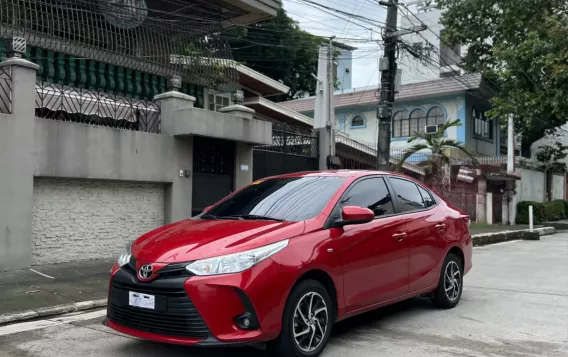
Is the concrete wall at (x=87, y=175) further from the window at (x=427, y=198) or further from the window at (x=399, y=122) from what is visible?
the window at (x=399, y=122)

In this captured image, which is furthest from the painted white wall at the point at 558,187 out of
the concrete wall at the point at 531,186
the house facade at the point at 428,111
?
the house facade at the point at 428,111

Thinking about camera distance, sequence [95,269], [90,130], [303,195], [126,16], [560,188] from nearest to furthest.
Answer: [303,195], [95,269], [90,130], [126,16], [560,188]

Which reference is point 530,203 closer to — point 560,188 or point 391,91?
point 560,188

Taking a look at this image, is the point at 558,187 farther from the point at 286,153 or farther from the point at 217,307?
the point at 217,307

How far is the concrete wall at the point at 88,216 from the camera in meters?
9.52

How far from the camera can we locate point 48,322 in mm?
6066

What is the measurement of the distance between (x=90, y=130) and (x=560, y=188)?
90.0ft

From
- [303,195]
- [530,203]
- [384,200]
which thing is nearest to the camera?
[303,195]

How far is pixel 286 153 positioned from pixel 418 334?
378 inches

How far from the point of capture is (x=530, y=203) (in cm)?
2342

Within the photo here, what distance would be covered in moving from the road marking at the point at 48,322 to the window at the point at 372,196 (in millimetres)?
3368

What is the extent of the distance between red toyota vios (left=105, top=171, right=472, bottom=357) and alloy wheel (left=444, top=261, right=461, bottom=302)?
1.63 ft

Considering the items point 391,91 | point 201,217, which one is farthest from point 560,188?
point 201,217

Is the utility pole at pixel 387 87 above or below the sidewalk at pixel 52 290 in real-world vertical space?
above
